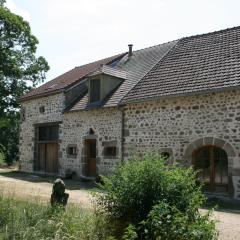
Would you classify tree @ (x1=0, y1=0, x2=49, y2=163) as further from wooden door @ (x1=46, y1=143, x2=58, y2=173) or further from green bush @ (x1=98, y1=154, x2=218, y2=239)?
green bush @ (x1=98, y1=154, x2=218, y2=239)

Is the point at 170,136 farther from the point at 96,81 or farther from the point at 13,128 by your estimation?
the point at 13,128

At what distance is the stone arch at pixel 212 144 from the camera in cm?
1296

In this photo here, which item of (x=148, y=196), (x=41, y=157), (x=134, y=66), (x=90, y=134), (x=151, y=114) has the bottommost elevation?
(x=148, y=196)

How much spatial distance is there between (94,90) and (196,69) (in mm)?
5409

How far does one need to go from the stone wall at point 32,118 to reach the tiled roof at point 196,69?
19.1 feet

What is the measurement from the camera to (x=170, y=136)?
1473 centimetres

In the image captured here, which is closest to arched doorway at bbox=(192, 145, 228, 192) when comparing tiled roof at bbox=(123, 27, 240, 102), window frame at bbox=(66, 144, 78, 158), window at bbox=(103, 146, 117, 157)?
tiled roof at bbox=(123, 27, 240, 102)

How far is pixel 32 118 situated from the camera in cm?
2312

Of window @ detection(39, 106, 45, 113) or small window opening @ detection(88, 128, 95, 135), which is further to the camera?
window @ detection(39, 106, 45, 113)

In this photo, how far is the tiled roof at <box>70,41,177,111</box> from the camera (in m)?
17.7

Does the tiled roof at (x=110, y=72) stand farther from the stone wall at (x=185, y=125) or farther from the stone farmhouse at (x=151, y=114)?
the stone wall at (x=185, y=125)

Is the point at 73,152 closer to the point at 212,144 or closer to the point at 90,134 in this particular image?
the point at 90,134

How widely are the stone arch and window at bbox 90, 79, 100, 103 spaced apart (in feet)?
19.7

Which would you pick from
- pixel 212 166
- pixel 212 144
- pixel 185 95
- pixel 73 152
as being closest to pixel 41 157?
pixel 73 152
